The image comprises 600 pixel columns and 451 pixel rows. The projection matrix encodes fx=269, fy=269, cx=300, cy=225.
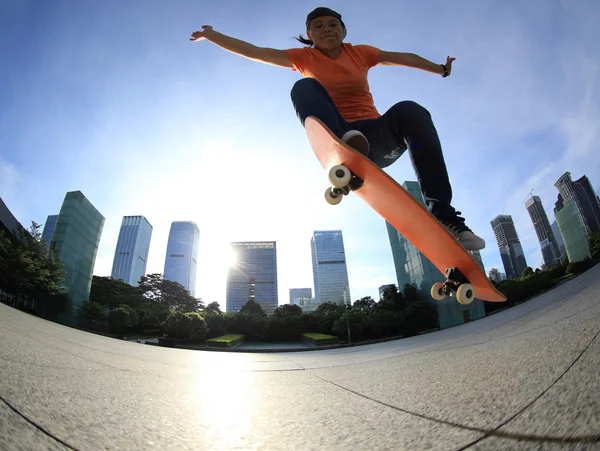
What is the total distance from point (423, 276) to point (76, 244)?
41.4m

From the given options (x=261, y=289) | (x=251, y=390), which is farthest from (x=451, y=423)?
(x=261, y=289)

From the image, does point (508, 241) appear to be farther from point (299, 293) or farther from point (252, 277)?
point (299, 293)

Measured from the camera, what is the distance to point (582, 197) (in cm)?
5900

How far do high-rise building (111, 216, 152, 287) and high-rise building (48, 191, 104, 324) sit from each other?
227 ft

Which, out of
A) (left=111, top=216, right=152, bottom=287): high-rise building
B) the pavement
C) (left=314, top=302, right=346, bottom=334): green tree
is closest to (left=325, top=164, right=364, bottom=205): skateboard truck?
the pavement

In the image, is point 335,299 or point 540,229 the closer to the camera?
point 540,229

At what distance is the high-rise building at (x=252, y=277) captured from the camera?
353ft

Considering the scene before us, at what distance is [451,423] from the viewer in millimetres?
609

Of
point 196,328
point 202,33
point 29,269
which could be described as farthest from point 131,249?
point 202,33

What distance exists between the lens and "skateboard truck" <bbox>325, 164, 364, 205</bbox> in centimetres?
189

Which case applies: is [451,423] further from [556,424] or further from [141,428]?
[141,428]

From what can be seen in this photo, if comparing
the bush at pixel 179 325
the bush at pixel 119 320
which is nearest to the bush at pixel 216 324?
the bush at pixel 179 325

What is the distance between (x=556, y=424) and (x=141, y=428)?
81 cm

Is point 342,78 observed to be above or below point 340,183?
above
